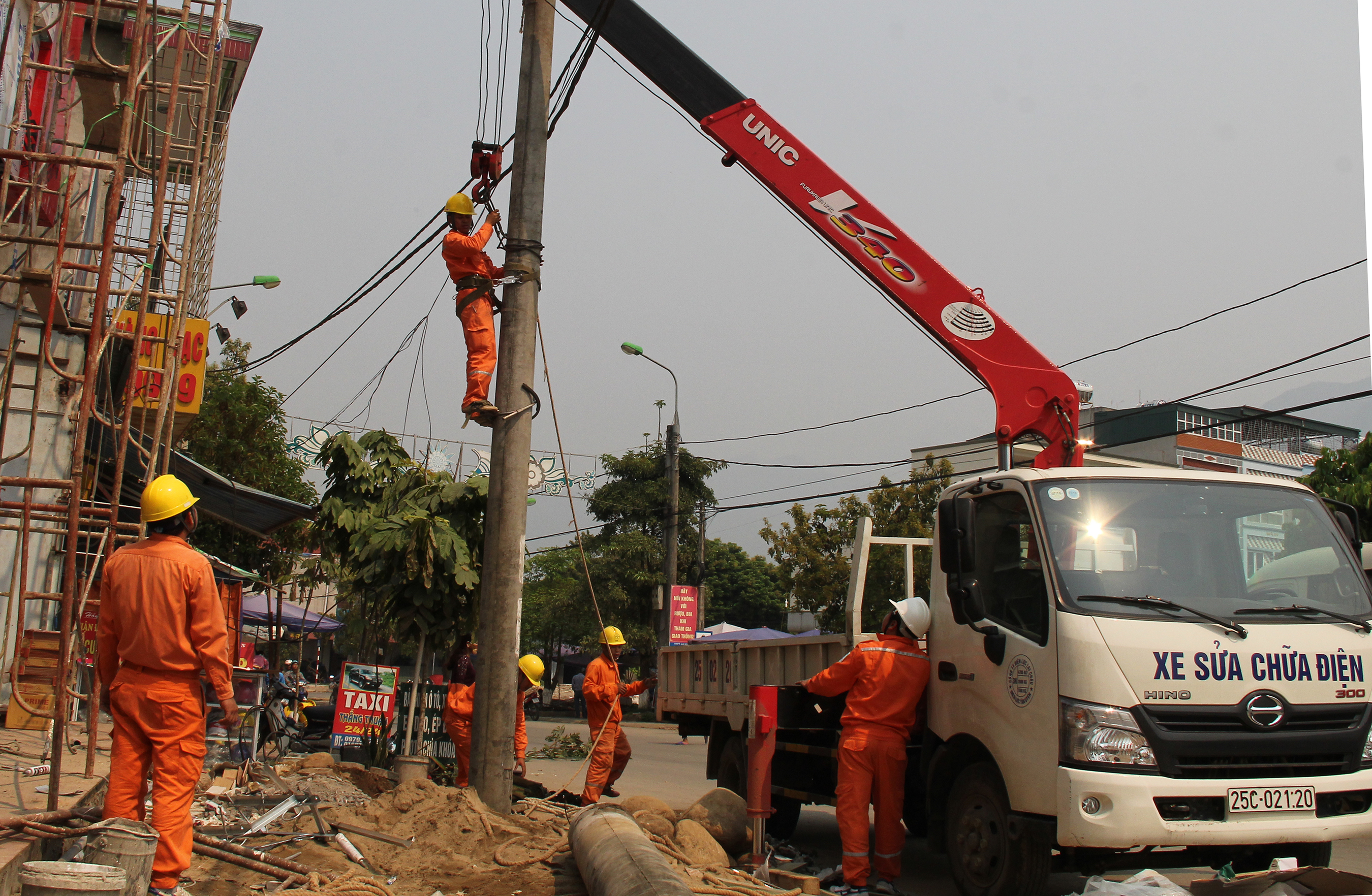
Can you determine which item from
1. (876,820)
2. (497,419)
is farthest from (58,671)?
(876,820)

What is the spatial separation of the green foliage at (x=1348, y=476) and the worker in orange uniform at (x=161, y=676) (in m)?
→ 17.1

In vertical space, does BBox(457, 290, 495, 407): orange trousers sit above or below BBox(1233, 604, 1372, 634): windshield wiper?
above

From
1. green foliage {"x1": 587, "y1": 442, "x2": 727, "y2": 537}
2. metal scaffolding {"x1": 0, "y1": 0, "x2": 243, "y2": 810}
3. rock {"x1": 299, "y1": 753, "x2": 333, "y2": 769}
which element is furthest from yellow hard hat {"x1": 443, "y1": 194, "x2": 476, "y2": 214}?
green foliage {"x1": 587, "y1": 442, "x2": 727, "y2": 537}

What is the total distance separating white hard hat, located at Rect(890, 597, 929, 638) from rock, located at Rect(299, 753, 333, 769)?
687cm

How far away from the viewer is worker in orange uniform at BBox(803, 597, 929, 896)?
6477 mm

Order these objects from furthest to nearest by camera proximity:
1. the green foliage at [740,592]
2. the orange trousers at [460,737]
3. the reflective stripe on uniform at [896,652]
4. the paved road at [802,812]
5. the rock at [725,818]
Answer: the green foliage at [740,592] < the orange trousers at [460,737] < the rock at [725,818] < the paved road at [802,812] < the reflective stripe on uniform at [896,652]

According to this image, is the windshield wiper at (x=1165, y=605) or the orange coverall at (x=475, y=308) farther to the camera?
the orange coverall at (x=475, y=308)

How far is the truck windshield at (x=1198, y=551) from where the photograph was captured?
214 inches

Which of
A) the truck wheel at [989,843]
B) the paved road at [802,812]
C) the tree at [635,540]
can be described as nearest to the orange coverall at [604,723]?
the paved road at [802,812]

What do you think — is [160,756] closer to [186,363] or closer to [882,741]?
[882,741]

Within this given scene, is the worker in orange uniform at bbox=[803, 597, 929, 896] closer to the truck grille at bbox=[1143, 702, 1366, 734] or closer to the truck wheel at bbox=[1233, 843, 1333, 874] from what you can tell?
the truck grille at bbox=[1143, 702, 1366, 734]

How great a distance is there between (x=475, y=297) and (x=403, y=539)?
401 cm

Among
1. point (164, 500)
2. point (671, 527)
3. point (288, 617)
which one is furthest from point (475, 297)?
point (288, 617)

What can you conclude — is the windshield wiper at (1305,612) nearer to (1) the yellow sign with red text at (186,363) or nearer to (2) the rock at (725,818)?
(2) the rock at (725,818)
